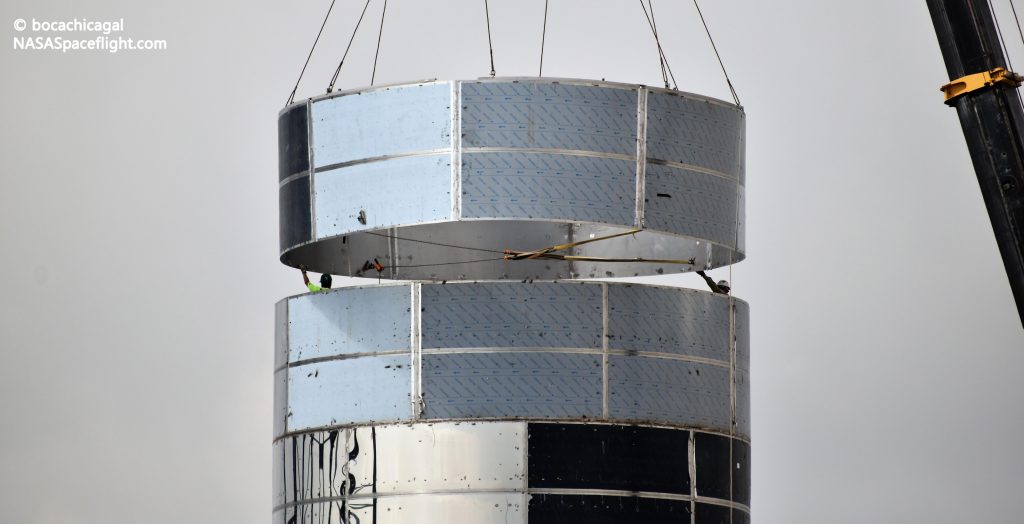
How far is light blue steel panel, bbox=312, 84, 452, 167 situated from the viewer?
38.1 meters

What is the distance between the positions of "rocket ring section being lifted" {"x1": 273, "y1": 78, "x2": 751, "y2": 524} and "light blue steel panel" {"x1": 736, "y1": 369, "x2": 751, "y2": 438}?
758 millimetres

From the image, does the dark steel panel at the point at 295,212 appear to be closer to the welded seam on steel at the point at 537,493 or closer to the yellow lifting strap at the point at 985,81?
the welded seam on steel at the point at 537,493

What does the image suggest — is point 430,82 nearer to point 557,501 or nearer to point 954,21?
point 557,501

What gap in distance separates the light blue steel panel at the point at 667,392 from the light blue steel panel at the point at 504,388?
59 centimetres

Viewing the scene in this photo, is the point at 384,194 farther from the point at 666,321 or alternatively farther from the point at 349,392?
the point at 666,321

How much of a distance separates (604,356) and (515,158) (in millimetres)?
4546

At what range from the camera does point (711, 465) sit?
39.4 m

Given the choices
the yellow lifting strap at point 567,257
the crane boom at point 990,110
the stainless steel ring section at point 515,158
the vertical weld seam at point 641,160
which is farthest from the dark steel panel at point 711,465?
the crane boom at point 990,110

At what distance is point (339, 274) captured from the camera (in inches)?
1778

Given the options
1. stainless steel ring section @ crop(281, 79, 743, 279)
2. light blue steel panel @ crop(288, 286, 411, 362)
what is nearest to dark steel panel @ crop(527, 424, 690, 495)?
light blue steel panel @ crop(288, 286, 411, 362)

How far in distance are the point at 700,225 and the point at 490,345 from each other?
17.7 feet

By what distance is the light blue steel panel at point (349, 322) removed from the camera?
127ft

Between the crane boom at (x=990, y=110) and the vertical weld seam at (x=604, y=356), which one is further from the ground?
the crane boom at (x=990, y=110)

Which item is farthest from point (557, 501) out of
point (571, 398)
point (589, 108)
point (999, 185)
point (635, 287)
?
point (999, 185)
